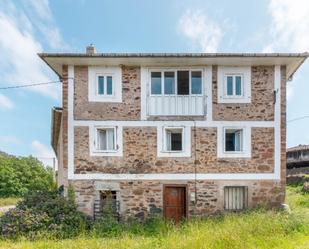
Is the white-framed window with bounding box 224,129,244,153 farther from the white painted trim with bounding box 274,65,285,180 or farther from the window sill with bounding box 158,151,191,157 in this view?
the window sill with bounding box 158,151,191,157

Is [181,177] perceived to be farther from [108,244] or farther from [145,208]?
[108,244]

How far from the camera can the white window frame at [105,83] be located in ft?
49.2

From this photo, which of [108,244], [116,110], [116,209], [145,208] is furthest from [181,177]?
[108,244]

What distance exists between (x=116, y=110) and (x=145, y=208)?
4.48 m

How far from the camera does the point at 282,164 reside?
590 inches

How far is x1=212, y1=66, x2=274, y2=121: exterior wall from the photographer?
49.6 ft

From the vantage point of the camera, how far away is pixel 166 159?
15.0m

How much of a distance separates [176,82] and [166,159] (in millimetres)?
3487

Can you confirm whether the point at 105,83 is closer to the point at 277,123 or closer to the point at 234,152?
the point at 234,152

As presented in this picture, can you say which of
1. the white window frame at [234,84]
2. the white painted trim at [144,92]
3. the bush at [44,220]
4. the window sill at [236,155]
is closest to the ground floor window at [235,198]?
the window sill at [236,155]

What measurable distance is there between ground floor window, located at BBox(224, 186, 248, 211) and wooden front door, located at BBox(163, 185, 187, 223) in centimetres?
187

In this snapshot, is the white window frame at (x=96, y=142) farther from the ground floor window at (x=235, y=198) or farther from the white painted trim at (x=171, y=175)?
the ground floor window at (x=235, y=198)

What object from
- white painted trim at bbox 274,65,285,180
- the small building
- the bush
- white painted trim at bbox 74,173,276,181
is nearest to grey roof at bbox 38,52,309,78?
white painted trim at bbox 274,65,285,180

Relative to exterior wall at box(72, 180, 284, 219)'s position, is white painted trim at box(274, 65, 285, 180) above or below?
above
